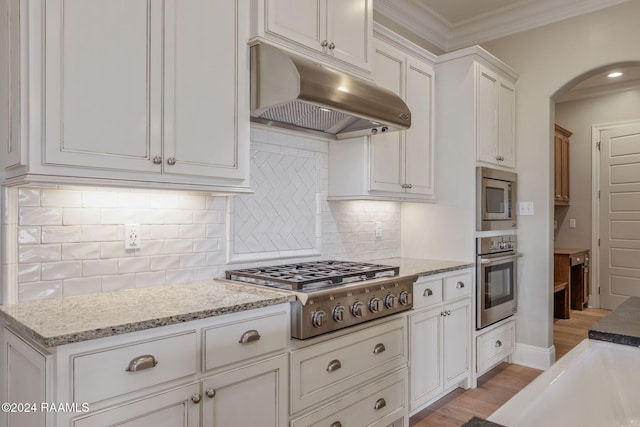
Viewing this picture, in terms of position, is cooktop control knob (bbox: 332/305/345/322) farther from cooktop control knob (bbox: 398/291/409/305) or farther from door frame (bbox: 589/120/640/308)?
door frame (bbox: 589/120/640/308)

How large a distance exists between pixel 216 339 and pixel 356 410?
3.14 feet

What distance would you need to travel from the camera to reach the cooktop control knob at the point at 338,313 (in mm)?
1955

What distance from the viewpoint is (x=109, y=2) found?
154cm

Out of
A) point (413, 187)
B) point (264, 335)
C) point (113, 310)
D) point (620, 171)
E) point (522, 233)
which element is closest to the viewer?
point (113, 310)

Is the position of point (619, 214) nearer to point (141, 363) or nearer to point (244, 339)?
point (244, 339)

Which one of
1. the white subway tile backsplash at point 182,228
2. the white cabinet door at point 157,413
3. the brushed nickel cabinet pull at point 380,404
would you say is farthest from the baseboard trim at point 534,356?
the white cabinet door at point 157,413

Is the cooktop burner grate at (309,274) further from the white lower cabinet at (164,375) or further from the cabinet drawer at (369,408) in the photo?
the cabinet drawer at (369,408)

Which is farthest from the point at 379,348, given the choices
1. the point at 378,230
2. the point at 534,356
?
the point at 534,356

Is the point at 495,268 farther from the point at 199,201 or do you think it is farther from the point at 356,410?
the point at 199,201

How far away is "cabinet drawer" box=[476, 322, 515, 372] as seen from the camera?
10.7ft

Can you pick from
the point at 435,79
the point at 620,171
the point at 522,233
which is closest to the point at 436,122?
the point at 435,79

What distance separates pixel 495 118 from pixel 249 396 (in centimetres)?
288

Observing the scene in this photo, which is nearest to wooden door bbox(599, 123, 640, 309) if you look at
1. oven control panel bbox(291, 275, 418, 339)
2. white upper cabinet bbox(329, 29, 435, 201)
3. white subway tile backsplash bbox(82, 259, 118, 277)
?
white upper cabinet bbox(329, 29, 435, 201)

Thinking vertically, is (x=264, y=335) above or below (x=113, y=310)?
below
